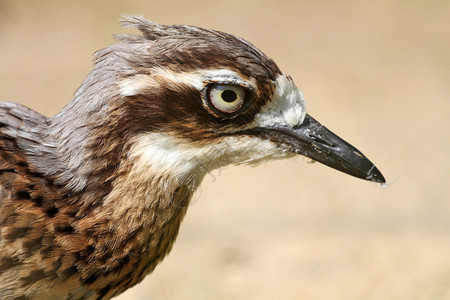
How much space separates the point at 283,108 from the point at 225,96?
0.31 metres

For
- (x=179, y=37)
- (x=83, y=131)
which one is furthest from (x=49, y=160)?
(x=179, y=37)

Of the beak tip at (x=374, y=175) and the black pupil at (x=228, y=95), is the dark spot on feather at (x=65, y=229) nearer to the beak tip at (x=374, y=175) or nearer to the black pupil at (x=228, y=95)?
the black pupil at (x=228, y=95)

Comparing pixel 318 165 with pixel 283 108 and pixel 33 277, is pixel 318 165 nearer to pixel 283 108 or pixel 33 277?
pixel 283 108

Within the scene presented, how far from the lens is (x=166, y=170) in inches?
117

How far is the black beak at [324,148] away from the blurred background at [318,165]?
57 cm

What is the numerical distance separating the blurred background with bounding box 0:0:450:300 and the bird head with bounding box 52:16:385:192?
47cm

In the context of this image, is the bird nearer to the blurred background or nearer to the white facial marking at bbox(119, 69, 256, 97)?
the white facial marking at bbox(119, 69, 256, 97)

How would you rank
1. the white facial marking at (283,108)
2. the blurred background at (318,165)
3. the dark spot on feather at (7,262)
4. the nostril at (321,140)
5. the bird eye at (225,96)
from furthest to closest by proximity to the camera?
the blurred background at (318,165), the nostril at (321,140), the white facial marking at (283,108), the bird eye at (225,96), the dark spot on feather at (7,262)

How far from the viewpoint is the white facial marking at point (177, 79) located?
115 inches

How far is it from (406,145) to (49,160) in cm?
515

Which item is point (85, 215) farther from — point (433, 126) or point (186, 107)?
point (433, 126)

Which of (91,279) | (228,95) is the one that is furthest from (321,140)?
(91,279)

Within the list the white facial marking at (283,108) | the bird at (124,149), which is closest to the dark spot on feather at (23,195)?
the bird at (124,149)

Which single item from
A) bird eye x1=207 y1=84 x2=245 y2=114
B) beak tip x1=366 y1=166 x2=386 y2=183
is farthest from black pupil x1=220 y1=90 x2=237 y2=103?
beak tip x1=366 y1=166 x2=386 y2=183
